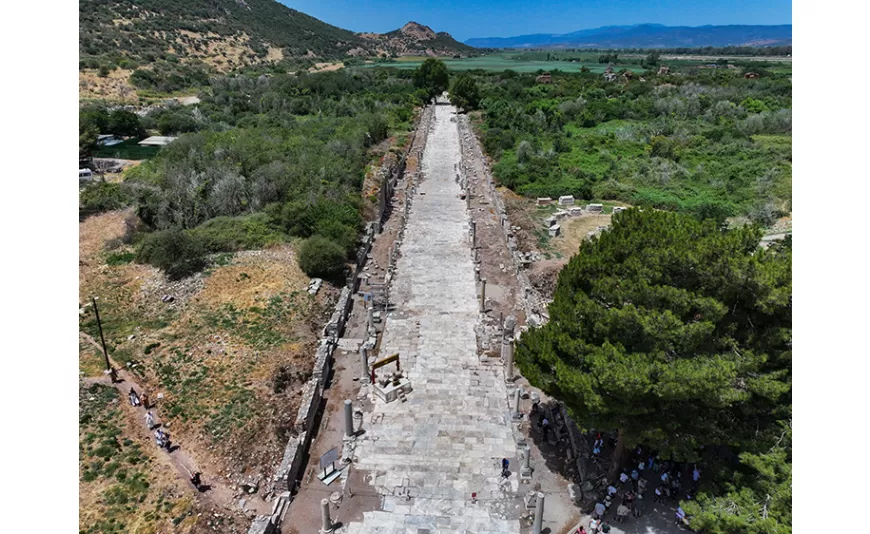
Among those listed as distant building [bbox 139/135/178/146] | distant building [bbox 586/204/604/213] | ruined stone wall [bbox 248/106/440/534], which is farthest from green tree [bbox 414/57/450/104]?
ruined stone wall [bbox 248/106/440/534]

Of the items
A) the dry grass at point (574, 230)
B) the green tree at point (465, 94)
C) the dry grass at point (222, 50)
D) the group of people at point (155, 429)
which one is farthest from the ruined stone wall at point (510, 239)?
the dry grass at point (222, 50)

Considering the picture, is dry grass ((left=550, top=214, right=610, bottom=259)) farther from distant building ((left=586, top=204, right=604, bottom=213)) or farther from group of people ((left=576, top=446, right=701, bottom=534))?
group of people ((left=576, top=446, right=701, bottom=534))

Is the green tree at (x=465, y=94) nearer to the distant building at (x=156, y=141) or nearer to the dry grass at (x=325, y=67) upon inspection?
the distant building at (x=156, y=141)

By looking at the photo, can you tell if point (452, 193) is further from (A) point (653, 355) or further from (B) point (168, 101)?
(B) point (168, 101)

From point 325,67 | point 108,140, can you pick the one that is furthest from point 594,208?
point 325,67

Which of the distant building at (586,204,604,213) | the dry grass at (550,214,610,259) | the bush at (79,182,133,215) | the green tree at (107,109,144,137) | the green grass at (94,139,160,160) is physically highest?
the green tree at (107,109,144,137)

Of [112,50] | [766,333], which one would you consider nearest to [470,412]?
[766,333]
